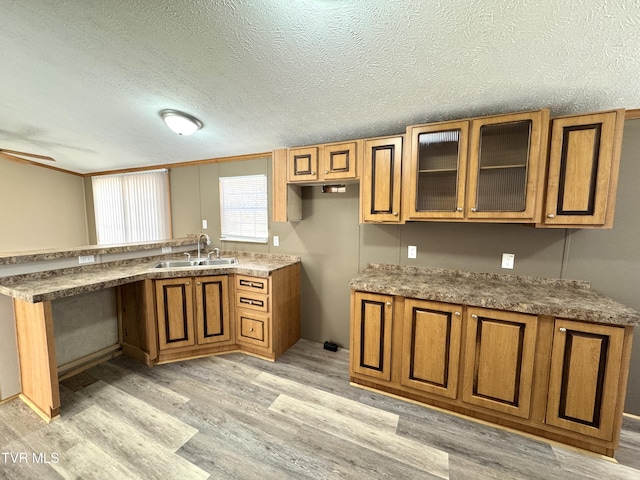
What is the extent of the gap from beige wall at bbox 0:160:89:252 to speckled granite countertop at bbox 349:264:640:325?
572cm

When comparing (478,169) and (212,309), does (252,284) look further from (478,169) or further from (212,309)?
(478,169)

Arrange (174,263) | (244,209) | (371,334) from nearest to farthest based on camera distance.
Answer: (371,334), (174,263), (244,209)

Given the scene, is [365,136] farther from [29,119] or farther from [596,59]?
[29,119]

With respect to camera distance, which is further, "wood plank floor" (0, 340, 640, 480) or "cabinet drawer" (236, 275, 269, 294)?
"cabinet drawer" (236, 275, 269, 294)

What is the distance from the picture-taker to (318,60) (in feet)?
4.89

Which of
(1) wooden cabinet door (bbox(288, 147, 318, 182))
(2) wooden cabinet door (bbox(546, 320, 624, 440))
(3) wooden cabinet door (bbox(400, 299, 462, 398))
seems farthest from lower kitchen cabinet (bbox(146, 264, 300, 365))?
(2) wooden cabinet door (bbox(546, 320, 624, 440))

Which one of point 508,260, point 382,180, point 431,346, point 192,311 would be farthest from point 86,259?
point 508,260

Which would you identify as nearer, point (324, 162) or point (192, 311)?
point (324, 162)

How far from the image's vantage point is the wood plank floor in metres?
1.50

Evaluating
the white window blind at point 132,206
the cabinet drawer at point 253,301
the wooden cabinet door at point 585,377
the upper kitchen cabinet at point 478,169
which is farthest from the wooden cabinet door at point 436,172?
the white window blind at point 132,206

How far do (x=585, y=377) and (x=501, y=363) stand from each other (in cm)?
43

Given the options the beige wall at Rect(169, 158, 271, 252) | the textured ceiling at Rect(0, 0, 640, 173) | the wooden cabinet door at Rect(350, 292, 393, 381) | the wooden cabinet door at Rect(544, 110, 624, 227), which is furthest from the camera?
the beige wall at Rect(169, 158, 271, 252)

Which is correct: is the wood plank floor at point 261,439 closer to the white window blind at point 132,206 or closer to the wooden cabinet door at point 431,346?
the wooden cabinet door at point 431,346

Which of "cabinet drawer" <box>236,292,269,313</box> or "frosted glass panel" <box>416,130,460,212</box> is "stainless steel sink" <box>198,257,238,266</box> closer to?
"cabinet drawer" <box>236,292,269,313</box>
